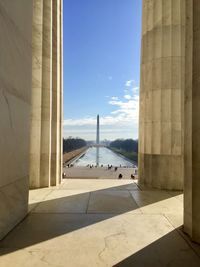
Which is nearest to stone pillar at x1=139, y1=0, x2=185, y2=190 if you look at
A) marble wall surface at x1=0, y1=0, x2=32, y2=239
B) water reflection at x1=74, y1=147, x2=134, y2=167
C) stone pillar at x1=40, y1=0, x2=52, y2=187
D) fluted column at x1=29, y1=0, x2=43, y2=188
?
stone pillar at x1=40, y1=0, x2=52, y2=187

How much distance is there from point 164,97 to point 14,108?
7047mm

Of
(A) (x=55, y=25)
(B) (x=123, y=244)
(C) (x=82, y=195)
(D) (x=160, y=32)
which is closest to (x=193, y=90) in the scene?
(B) (x=123, y=244)

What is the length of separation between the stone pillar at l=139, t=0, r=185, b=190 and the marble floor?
2.14m

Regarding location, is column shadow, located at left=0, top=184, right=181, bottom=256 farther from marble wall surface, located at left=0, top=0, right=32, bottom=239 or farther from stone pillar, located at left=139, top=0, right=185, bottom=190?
stone pillar, located at left=139, top=0, right=185, bottom=190

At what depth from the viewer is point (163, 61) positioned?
10.9 meters

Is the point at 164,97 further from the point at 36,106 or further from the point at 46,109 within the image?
the point at 36,106

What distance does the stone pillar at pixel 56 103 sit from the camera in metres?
11.3

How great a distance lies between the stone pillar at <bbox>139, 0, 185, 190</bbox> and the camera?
1072 cm

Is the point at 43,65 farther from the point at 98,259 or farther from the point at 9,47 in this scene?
the point at 98,259

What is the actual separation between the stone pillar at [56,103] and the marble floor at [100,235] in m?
2.72

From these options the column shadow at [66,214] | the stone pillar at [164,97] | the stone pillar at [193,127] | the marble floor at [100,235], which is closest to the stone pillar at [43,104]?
the column shadow at [66,214]

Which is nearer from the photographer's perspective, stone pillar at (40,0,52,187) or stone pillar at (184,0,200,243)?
stone pillar at (184,0,200,243)

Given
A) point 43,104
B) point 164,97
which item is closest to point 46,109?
point 43,104

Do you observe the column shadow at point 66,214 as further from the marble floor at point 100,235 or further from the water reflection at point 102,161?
the water reflection at point 102,161
